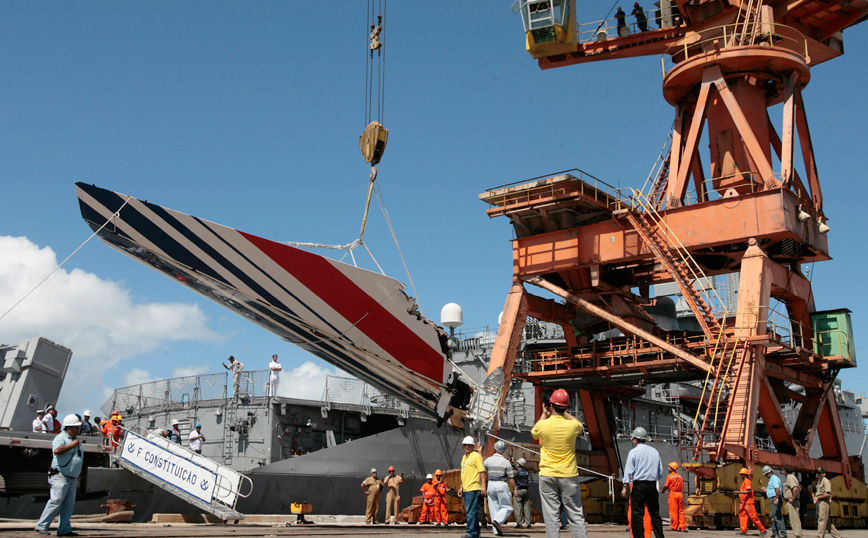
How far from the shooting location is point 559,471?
757cm

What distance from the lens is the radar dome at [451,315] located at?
27.0m

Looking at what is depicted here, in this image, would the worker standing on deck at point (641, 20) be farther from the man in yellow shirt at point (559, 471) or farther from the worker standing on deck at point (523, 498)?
the man in yellow shirt at point (559, 471)

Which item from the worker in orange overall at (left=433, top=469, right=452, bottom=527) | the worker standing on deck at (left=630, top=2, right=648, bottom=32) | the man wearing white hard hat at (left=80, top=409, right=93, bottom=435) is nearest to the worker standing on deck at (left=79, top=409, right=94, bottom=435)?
the man wearing white hard hat at (left=80, top=409, right=93, bottom=435)

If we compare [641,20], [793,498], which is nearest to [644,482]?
[793,498]

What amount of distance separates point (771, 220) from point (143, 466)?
16.2 metres

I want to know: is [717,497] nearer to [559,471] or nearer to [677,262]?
[677,262]

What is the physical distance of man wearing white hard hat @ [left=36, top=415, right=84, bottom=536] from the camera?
8.90m

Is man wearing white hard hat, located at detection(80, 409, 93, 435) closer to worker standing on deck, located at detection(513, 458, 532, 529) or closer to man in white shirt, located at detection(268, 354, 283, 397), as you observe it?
Result: man in white shirt, located at detection(268, 354, 283, 397)

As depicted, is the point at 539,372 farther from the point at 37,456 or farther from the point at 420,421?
the point at 37,456

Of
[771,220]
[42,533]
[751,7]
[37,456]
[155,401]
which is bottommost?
[42,533]

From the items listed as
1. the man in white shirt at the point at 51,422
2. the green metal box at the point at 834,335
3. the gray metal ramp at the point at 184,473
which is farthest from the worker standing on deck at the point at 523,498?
the green metal box at the point at 834,335

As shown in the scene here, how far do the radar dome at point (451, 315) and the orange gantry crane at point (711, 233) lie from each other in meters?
3.01

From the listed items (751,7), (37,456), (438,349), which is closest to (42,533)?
(37,456)

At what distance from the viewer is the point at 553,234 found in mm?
24062
